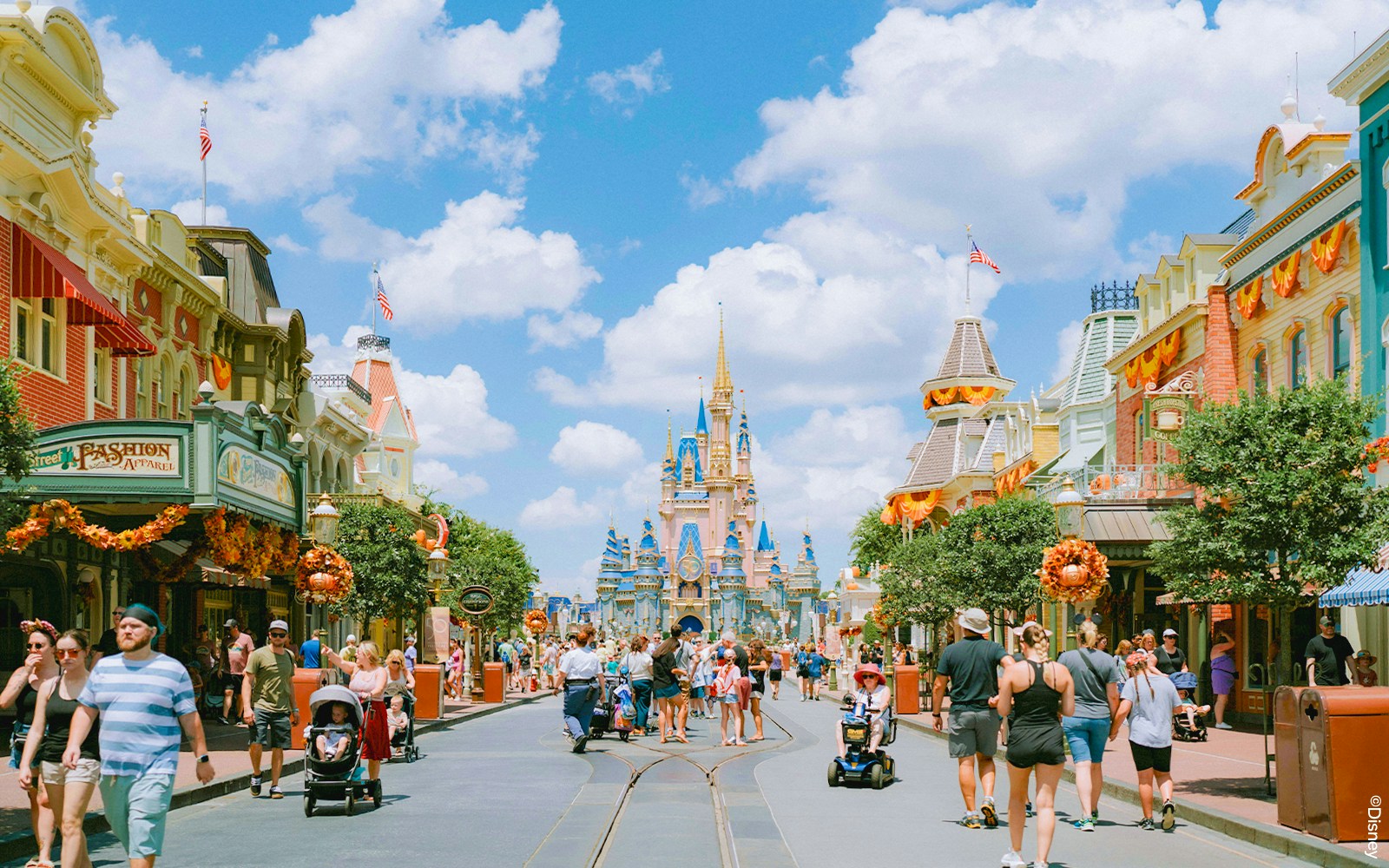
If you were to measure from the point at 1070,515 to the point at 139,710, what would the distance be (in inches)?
897

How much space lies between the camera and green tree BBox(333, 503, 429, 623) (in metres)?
32.6

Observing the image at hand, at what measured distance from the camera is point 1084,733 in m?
12.2

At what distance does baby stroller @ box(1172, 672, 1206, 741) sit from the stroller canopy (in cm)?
1337

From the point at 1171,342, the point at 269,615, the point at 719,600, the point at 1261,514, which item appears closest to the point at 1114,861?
the point at 1261,514

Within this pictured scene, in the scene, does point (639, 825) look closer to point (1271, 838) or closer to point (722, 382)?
point (1271, 838)

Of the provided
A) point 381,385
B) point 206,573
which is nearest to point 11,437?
point 206,573

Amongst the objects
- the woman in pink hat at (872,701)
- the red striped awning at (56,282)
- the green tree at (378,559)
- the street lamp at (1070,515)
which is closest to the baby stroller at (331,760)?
the woman in pink hat at (872,701)

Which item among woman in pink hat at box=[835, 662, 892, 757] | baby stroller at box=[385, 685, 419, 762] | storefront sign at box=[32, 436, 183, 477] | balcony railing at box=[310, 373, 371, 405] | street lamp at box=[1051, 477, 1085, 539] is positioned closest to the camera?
woman in pink hat at box=[835, 662, 892, 757]

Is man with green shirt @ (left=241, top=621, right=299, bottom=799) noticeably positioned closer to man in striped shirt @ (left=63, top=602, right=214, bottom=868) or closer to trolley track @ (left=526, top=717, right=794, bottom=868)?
trolley track @ (left=526, top=717, right=794, bottom=868)

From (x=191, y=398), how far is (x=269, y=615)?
24.7 feet

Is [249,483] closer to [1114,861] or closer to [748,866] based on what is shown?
[748,866]

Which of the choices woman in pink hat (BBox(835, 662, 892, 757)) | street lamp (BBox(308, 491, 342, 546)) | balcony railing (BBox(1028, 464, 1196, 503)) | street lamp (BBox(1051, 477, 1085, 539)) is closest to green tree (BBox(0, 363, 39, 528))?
woman in pink hat (BBox(835, 662, 892, 757))

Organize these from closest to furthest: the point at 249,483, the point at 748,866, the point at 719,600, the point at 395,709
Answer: the point at 748,866
the point at 395,709
the point at 249,483
the point at 719,600

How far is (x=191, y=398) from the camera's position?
31719mm
